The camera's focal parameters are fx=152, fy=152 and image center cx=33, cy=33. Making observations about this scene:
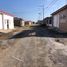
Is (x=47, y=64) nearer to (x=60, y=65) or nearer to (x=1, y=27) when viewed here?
(x=60, y=65)

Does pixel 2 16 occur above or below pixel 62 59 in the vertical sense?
above

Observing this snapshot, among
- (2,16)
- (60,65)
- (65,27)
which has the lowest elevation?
(60,65)

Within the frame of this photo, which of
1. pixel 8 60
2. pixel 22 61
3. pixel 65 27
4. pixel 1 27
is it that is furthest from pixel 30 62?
pixel 1 27

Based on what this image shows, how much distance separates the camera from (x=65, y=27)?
83.5ft

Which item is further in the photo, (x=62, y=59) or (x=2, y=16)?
(x=2, y=16)

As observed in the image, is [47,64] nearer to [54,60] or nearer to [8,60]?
[54,60]

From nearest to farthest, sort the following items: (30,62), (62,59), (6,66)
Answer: (6,66)
(30,62)
(62,59)

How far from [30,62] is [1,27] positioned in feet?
74.2

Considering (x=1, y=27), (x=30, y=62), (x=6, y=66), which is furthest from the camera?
(x=1, y=27)

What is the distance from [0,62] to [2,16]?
23.0 m

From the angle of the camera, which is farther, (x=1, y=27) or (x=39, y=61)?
(x=1, y=27)

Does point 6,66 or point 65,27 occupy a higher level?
point 65,27

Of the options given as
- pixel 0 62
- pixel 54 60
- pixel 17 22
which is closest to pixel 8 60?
pixel 0 62

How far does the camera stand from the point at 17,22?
5659 cm
